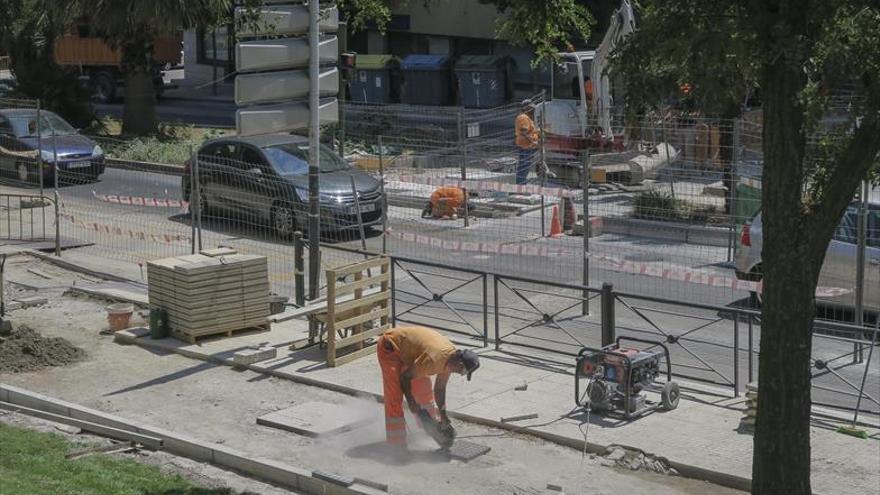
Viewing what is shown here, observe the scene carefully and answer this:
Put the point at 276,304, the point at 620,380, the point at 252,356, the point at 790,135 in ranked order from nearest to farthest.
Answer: the point at 790,135
the point at 620,380
the point at 252,356
the point at 276,304

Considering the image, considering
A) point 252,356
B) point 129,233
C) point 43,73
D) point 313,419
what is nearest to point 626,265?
point 252,356

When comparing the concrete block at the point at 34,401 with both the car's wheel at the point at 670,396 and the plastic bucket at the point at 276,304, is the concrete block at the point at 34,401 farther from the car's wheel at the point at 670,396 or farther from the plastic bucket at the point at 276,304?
the car's wheel at the point at 670,396

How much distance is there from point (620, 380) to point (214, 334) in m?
5.30

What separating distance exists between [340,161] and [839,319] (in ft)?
33.4

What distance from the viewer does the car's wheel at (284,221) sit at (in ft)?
64.3

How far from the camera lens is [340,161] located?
2238cm

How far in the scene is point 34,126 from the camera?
87.5ft

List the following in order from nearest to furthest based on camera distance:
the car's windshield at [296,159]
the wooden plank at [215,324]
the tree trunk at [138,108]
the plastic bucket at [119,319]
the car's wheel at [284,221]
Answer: the wooden plank at [215,324]
the plastic bucket at [119,319]
the car's wheel at [284,221]
the car's windshield at [296,159]
the tree trunk at [138,108]

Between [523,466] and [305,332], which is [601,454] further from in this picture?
[305,332]

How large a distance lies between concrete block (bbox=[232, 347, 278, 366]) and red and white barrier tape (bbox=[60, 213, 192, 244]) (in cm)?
596

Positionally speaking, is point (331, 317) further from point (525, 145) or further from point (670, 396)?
point (525, 145)

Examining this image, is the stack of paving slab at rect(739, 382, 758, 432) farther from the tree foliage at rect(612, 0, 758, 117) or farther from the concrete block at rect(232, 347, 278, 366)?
the concrete block at rect(232, 347, 278, 366)

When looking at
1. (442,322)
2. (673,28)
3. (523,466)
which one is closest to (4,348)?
(442,322)

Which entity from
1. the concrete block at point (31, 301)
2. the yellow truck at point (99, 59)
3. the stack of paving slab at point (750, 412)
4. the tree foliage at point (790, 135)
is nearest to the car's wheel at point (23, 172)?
the concrete block at point (31, 301)
